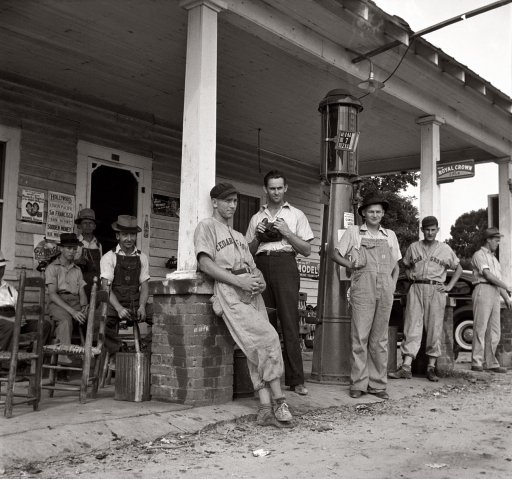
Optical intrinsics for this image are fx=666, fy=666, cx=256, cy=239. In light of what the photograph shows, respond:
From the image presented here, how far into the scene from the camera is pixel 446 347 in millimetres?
8289

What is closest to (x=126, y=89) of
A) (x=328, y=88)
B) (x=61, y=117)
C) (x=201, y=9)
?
(x=61, y=117)

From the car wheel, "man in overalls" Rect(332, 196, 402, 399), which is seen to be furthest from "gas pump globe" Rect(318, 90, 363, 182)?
the car wheel

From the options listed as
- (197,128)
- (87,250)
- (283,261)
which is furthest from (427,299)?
(87,250)

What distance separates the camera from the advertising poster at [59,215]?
8.34 metres

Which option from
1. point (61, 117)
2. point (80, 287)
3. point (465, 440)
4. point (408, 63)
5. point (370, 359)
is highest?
point (408, 63)

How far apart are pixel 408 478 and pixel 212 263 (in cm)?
223

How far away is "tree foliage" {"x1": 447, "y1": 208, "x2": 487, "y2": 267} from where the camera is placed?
A: 44469mm

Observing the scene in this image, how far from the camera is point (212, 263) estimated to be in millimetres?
5176

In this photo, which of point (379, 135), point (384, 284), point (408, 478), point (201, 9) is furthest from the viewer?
point (379, 135)

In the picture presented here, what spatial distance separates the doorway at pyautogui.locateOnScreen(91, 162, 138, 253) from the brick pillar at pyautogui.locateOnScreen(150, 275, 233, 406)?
13.7ft

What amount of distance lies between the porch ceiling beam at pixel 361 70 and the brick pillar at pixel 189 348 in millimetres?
2568

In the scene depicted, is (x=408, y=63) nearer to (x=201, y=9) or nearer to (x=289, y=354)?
(x=201, y=9)

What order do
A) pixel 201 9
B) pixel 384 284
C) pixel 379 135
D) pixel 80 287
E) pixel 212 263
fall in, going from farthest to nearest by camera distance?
pixel 379 135, pixel 80 287, pixel 384 284, pixel 201 9, pixel 212 263

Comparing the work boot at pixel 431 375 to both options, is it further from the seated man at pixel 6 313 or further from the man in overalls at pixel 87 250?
the seated man at pixel 6 313
